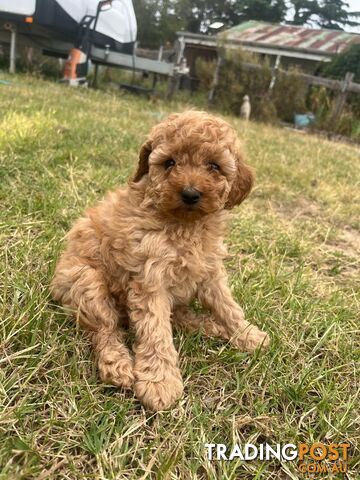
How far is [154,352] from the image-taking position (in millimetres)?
2105

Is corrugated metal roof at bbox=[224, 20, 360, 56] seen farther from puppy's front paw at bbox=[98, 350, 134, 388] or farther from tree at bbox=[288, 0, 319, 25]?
puppy's front paw at bbox=[98, 350, 134, 388]

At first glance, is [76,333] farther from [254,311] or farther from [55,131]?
[55,131]

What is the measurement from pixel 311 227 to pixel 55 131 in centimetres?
353

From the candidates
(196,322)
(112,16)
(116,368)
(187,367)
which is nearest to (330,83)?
(112,16)

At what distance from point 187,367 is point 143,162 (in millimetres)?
1166

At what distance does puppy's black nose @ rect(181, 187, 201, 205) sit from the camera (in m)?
2.17

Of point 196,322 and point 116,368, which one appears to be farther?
point 196,322

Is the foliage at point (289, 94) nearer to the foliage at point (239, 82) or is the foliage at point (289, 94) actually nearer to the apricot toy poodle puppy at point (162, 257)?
the foliage at point (239, 82)

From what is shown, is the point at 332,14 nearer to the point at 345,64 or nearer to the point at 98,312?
the point at 345,64

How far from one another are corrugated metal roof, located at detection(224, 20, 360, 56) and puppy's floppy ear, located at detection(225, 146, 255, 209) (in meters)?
22.1

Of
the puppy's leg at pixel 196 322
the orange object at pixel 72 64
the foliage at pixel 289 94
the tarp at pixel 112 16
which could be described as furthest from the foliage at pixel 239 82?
the puppy's leg at pixel 196 322

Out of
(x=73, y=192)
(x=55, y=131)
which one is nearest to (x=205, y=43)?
(x=55, y=131)

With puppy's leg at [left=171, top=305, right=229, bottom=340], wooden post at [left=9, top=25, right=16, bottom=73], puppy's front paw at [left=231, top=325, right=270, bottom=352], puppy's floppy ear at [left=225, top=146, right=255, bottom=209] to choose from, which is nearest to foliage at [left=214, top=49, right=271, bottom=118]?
wooden post at [left=9, top=25, right=16, bottom=73]

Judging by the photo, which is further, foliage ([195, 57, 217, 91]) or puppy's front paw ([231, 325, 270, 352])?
foliage ([195, 57, 217, 91])
